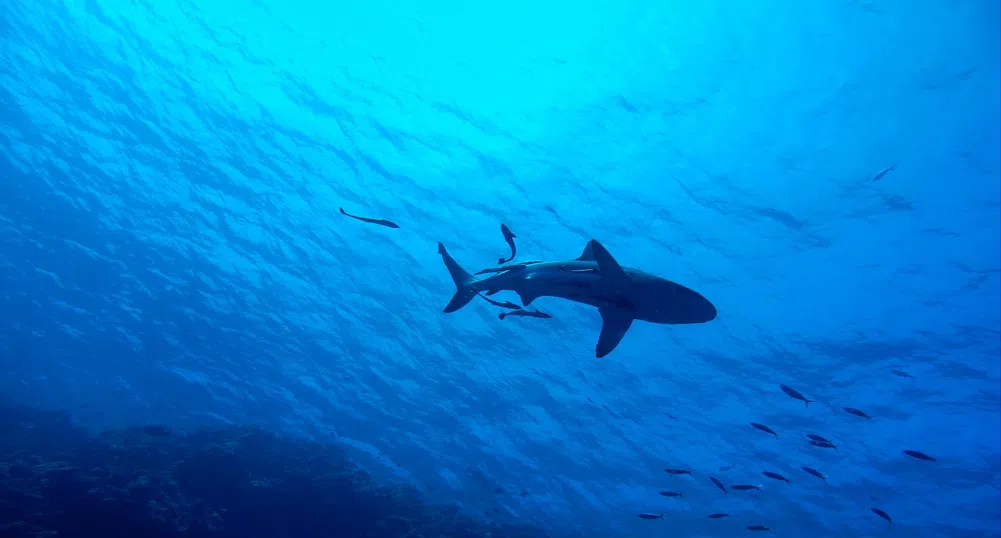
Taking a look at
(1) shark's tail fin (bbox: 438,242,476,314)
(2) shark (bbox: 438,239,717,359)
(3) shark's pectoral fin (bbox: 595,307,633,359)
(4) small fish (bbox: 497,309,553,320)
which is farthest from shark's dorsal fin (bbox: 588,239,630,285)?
(1) shark's tail fin (bbox: 438,242,476,314)

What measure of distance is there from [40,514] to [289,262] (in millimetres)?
11333

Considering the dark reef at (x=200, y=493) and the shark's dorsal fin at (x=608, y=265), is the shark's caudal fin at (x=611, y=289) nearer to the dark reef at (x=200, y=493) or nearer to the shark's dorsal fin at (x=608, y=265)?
the shark's dorsal fin at (x=608, y=265)

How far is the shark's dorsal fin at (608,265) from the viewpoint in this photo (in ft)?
14.9

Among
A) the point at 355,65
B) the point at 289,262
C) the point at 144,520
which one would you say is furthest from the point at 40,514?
the point at 355,65

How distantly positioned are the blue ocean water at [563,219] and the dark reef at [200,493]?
5.10m

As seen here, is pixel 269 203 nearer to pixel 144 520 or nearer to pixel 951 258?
pixel 144 520

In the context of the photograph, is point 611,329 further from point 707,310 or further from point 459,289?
point 459,289

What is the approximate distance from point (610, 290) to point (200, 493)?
19937mm

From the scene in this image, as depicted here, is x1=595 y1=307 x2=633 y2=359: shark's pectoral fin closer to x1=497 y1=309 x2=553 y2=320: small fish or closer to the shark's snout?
the shark's snout

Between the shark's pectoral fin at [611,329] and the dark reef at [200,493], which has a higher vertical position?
the shark's pectoral fin at [611,329]

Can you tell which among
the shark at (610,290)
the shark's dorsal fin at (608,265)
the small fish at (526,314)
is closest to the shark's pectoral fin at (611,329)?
the shark at (610,290)

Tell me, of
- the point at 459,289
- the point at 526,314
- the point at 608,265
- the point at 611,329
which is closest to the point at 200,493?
the point at 459,289

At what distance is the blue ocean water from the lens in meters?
10.7

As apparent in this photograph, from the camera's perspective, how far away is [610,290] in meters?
4.99
